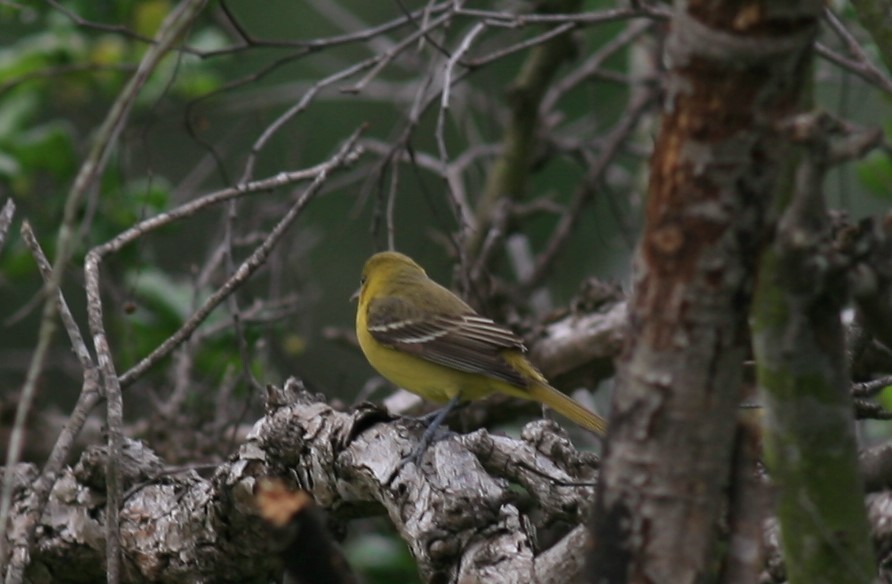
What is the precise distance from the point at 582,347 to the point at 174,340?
252 centimetres

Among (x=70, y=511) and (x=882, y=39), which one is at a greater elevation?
(x=882, y=39)

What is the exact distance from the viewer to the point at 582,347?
492 cm

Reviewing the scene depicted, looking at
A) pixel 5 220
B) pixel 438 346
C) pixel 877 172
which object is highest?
pixel 5 220

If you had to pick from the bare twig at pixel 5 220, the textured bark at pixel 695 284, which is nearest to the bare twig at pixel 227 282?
the bare twig at pixel 5 220

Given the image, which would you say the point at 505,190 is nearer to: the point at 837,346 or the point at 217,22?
the point at 217,22

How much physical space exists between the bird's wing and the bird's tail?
0.09 metres

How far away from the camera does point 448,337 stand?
492cm

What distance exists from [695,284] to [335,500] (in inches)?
70.1

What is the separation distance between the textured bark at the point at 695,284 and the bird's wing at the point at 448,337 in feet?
8.77

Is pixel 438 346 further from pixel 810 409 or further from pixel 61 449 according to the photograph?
pixel 810 409

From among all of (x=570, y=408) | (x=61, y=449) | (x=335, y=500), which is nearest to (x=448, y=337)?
(x=570, y=408)

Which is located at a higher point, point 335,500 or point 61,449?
point 61,449

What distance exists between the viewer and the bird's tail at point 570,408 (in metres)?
4.42

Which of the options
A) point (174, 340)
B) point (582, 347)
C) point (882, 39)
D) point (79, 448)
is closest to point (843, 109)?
point (582, 347)
